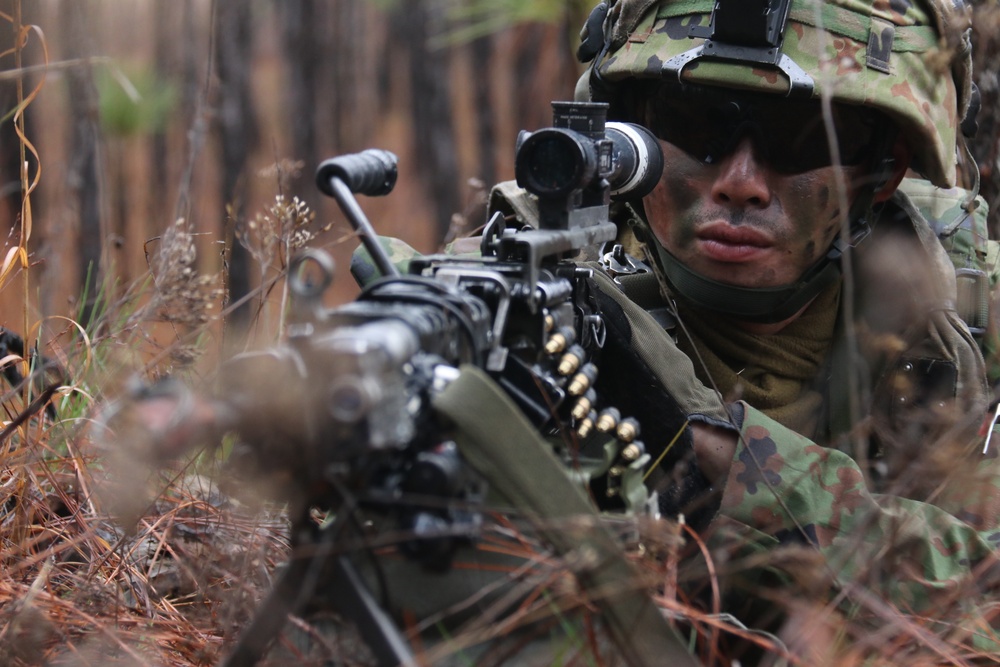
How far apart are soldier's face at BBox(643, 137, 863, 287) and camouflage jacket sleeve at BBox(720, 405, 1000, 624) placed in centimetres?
48

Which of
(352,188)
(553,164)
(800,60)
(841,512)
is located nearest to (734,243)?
(800,60)

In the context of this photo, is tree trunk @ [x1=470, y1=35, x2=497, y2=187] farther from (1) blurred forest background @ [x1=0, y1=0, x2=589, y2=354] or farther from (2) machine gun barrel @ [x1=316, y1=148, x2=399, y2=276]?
(2) machine gun barrel @ [x1=316, y1=148, x2=399, y2=276]

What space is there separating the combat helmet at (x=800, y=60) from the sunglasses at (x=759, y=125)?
0.14ft

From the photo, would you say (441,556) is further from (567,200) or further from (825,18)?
(825,18)

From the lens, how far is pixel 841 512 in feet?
7.11

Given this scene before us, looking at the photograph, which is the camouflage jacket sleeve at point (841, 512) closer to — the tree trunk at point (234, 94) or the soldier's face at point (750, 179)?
the soldier's face at point (750, 179)

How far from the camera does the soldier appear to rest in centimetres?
220

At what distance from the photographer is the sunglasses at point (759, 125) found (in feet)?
8.38

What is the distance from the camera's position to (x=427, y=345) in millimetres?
1375

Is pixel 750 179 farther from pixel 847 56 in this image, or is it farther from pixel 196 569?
pixel 196 569

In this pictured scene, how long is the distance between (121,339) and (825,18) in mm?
1886

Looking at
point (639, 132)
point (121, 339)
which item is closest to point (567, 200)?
point (639, 132)

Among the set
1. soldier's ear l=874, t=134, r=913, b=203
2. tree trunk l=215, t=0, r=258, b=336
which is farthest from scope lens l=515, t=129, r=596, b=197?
tree trunk l=215, t=0, r=258, b=336

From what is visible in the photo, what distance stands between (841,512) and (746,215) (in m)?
0.77
